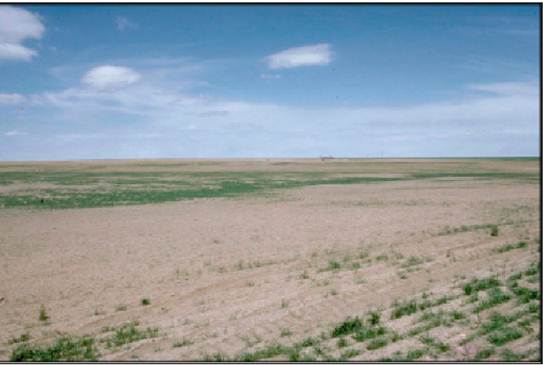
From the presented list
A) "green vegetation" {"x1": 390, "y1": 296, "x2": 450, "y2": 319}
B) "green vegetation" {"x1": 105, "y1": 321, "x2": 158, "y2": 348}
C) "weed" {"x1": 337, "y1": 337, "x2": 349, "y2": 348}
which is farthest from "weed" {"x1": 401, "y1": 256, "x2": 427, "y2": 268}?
"green vegetation" {"x1": 105, "y1": 321, "x2": 158, "y2": 348}

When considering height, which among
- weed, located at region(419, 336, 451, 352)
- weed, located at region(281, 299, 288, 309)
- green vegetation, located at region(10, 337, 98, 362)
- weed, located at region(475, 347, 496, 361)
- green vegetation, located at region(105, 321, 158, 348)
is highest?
weed, located at region(475, 347, 496, 361)

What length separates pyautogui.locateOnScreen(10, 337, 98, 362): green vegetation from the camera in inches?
289

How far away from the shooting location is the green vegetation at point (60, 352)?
735 centimetres

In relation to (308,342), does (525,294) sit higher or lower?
higher

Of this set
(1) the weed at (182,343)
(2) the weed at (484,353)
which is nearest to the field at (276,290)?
(2) the weed at (484,353)

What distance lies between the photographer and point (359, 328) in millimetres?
7609

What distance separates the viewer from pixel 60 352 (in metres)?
7.57

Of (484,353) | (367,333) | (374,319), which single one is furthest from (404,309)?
(484,353)

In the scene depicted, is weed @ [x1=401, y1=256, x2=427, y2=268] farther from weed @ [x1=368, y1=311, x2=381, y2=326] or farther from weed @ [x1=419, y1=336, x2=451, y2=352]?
weed @ [x1=419, y1=336, x2=451, y2=352]

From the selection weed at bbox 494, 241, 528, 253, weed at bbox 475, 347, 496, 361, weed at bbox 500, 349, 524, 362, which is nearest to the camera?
weed at bbox 500, 349, 524, 362

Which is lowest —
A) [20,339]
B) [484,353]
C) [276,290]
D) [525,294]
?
[20,339]

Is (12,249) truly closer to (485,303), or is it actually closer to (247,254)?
(247,254)

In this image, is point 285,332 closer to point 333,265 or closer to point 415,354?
point 415,354

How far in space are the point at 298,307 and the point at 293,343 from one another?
202 centimetres
